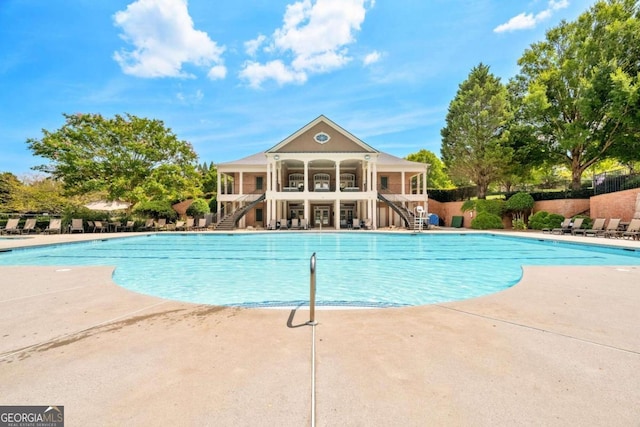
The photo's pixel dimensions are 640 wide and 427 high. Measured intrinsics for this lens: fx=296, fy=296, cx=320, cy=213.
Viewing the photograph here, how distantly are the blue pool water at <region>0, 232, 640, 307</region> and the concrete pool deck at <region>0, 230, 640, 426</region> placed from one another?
2310 millimetres

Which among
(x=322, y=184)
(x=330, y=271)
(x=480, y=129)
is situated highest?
(x=480, y=129)

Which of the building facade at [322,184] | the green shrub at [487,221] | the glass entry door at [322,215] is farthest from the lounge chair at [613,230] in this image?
the glass entry door at [322,215]

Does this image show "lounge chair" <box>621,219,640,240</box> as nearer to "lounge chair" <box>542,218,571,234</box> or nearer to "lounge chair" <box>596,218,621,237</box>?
"lounge chair" <box>596,218,621,237</box>

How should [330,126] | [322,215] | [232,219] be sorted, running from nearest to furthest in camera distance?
1. [232,219]
2. [330,126]
3. [322,215]

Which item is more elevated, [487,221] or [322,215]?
[322,215]

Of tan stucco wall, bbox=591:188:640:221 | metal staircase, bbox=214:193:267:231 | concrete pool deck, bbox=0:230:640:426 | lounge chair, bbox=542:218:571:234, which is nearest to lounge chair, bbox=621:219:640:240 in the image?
tan stucco wall, bbox=591:188:640:221

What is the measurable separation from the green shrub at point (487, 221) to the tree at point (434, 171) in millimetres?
26859

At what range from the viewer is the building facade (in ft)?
87.7

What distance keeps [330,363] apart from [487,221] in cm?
2608

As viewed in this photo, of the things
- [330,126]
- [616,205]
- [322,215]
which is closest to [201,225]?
[322,215]

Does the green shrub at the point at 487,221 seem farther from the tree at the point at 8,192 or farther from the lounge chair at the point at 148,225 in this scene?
the tree at the point at 8,192

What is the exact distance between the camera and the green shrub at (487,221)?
2461cm

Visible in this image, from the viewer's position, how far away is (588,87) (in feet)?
69.9

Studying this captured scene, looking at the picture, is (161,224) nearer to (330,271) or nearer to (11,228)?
(11,228)
